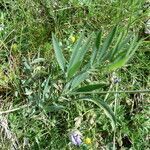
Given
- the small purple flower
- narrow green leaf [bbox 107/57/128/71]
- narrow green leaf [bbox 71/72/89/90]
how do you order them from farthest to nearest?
the small purple flower
narrow green leaf [bbox 71/72/89/90]
narrow green leaf [bbox 107/57/128/71]

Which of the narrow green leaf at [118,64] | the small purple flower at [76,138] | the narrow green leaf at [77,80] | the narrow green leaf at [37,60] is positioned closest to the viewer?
the narrow green leaf at [118,64]

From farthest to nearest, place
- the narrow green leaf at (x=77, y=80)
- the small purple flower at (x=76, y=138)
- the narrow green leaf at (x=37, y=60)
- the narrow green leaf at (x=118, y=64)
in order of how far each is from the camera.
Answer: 1. the narrow green leaf at (x=37, y=60)
2. the small purple flower at (x=76, y=138)
3. the narrow green leaf at (x=77, y=80)
4. the narrow green leaf at (x=118, y=64)

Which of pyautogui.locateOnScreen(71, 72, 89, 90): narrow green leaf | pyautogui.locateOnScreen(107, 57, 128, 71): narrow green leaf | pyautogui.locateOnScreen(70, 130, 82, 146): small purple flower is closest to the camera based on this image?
pyautogui.locateOnScreen(107, 57, 128, 71): narrow green leaf

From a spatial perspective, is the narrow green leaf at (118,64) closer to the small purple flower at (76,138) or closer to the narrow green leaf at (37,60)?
the small purple flower at (76,138)

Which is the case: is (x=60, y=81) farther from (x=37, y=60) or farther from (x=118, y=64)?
(x=118, y=64)

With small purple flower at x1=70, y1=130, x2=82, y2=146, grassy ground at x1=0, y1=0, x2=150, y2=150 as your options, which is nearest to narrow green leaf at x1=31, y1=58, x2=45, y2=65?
grassy ground at x1=0, y1=0, x2=150, y2=150

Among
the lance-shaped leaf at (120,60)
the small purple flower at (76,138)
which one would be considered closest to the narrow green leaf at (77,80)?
the lance-shaped leaf at (120,60)

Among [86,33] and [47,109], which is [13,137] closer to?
[47,109]

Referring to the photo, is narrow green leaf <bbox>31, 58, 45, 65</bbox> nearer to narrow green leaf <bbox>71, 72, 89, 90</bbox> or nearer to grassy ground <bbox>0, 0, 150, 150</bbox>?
grassy ground <bbox>0, 0, 150, 150</bbox>

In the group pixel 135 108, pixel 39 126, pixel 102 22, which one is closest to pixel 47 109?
pixel 39 126
